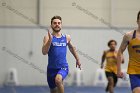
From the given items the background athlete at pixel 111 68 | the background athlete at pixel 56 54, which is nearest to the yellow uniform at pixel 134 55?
the background athlete at pixel 56 54

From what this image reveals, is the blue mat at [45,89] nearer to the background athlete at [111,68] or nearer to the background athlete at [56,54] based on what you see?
the background athlete at [111,68]

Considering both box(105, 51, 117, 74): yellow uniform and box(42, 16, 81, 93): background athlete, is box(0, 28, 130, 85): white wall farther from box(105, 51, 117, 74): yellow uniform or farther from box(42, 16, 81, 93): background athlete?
box(42, 16, 81, 93): background athlete

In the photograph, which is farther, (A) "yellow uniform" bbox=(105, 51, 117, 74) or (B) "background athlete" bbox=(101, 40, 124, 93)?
A: (A) "yellow uniform" bbox=(105, 51, 117, 74)

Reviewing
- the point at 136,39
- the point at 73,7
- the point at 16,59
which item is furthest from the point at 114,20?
the point at 136,39

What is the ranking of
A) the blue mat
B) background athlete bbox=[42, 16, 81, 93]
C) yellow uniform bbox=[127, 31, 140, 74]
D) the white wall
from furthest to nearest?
the white wall
the blue mat
background athlete bbox=[42, 16, 81, 93]
yellow uniform bbox=[127, 31, 140, 74]

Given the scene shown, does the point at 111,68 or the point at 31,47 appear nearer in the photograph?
the point at 111,68

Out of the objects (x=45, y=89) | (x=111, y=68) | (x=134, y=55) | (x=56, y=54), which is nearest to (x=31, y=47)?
(x=45, y=89)

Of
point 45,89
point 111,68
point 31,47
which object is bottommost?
point 45,89

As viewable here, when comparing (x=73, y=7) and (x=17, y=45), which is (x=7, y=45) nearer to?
(x=17, y=45)

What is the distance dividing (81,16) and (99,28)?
959 millimetres

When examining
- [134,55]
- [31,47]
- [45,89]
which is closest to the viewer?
[134,55]

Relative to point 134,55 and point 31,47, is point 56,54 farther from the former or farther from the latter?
point 31,47

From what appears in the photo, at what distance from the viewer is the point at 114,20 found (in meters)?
20.3

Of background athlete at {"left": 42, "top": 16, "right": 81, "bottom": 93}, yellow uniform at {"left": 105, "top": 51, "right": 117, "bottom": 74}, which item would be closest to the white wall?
yellow uniform at {"left": 105, "top": 51, "right": 117, "bottom": 74}
